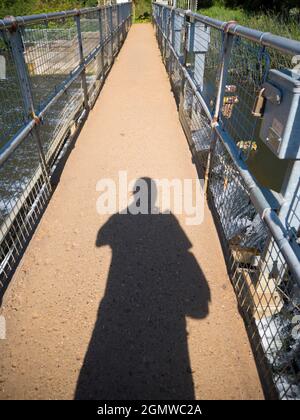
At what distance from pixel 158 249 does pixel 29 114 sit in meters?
1.95

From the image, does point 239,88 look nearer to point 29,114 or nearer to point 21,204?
point 29,114

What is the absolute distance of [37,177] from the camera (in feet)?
11.1

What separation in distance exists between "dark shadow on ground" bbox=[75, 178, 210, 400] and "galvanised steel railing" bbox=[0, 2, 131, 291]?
0.85 meters

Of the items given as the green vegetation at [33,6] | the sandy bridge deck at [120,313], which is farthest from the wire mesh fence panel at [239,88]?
the green vegetation at [33,6]

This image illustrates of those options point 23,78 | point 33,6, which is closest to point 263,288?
point 23,78

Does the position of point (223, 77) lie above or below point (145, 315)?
above

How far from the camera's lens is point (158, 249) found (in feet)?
9.76

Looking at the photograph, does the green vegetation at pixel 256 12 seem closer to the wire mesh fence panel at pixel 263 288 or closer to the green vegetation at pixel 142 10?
the green vegetation at pixel 142 10

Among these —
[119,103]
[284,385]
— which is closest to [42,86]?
[119,103]

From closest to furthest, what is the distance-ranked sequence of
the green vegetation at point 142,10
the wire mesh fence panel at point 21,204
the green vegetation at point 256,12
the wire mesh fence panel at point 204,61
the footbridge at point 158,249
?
the footbridge at point 158,249 < the wire mesh fence panel at point 21,204 < the wire mesh fence panel at point 204,61 < the green vegetation at point 256,12 < the green vegetation at point 142,10

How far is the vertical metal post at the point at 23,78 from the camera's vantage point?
271 cm

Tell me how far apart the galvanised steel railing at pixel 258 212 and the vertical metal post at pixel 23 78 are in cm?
190

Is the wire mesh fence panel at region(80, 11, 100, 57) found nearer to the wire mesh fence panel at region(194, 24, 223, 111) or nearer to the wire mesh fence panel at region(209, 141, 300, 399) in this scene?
the wire mesh fence panel at region(194, 24, 223, 111)

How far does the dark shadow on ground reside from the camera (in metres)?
1.97
